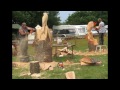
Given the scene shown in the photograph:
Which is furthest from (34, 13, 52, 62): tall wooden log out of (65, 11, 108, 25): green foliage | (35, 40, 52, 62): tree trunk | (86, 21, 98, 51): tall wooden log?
(86, 21, 98, 51): tall wooden log

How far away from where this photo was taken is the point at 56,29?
1086 centimetres

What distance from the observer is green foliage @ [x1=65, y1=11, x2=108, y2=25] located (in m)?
10.8

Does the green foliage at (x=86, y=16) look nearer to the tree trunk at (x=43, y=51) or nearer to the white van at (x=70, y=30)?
the white van at (x=70, y=30)

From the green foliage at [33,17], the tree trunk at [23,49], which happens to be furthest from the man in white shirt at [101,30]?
the tree trunk at [23,49]

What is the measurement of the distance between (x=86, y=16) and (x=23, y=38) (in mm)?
1413

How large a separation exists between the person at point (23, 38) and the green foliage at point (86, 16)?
907 millimetres

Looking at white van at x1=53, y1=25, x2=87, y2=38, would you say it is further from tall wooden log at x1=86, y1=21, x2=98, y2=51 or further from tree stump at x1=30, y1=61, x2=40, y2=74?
tree stump at x1=30, y1=61, x2=40, y2=74

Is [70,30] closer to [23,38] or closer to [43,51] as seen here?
[43,51]

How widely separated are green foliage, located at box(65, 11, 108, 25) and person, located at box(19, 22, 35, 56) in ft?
2.98

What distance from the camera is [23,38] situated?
1086cm

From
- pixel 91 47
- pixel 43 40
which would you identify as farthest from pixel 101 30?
pixel 43 40
